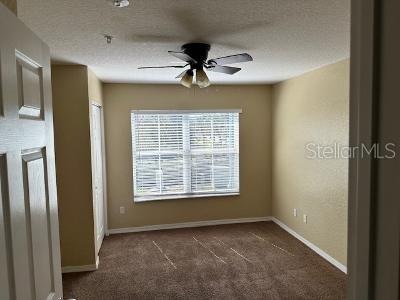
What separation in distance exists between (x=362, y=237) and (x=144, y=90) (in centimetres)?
437

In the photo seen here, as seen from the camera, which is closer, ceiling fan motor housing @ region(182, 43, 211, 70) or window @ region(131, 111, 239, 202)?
ceiling fan motor housing @ region(182, 43, 211, 70)

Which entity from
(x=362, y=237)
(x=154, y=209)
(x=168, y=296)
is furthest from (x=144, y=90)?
(x=362, y=237)

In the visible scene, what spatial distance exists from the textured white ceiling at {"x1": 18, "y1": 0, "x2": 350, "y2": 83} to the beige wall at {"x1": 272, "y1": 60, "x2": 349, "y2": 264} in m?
0.49

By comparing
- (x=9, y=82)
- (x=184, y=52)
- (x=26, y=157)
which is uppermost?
(x=184, y=52)

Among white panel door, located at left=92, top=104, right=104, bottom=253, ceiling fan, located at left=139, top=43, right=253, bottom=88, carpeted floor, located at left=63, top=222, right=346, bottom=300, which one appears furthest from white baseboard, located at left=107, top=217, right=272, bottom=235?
ceiling fan, located at left=139, top=43, right=253, bottom=88

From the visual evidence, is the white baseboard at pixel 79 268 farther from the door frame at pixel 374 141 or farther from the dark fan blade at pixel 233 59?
the door frame at pixel 374 141

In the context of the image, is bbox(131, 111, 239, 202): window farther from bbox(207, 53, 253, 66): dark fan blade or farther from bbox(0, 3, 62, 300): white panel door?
bbox(0, 3, 62, 300): white panel door

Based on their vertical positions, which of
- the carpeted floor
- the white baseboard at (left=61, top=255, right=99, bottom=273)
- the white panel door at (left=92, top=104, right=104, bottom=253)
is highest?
the white panel door at (left=92, top=104, right=104, bottom=253)

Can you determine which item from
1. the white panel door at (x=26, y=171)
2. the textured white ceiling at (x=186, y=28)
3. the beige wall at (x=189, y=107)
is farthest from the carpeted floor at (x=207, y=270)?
the textured white ceiling at (x=186, y=28)

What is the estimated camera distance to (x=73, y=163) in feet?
11.0

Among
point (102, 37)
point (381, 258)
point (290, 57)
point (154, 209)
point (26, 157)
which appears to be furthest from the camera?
point (154, 209)

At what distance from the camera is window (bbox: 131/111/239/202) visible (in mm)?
4727

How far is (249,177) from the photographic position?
5.10 m

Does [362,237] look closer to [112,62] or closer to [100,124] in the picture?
[112,62]
